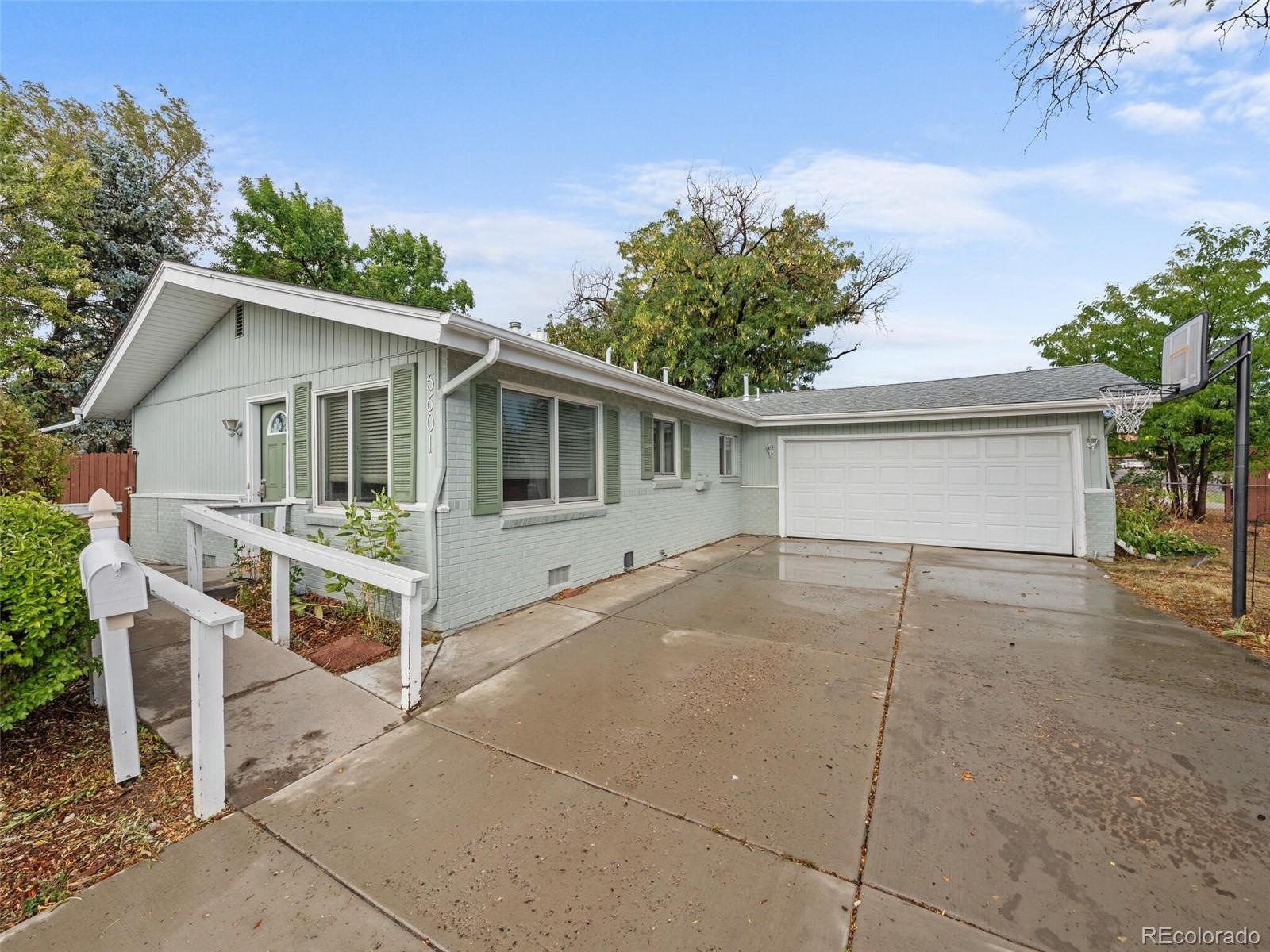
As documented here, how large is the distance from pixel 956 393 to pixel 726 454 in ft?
14.3

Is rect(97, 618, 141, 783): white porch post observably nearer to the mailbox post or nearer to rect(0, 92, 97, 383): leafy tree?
the mailbox post

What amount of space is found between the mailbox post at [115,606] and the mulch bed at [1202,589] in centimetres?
736

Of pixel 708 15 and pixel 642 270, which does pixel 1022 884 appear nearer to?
pixel 708 15

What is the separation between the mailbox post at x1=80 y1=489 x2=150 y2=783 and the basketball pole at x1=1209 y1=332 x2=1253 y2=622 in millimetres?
8223

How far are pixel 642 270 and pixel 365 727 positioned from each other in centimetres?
1738

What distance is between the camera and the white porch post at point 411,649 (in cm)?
314

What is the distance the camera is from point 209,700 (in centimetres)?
217

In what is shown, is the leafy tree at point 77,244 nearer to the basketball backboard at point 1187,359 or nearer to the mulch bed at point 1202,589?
the basketball backboard at point 1187,359

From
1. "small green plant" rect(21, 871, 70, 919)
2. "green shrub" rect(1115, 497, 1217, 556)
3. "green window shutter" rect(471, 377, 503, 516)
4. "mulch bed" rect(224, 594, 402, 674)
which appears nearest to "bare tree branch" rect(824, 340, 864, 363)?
"green shrub" rect(1115, 497, 1217, 556)

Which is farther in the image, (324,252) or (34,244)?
(324,252)

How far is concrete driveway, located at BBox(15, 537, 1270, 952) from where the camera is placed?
1705 millimetres

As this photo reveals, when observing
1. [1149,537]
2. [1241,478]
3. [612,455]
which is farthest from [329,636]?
[1149,537]

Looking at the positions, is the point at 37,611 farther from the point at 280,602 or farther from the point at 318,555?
the point at 280,602

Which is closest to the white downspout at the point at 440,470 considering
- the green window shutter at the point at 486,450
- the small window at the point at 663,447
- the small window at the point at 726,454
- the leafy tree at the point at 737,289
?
the green window shutter at the point at 486,450
